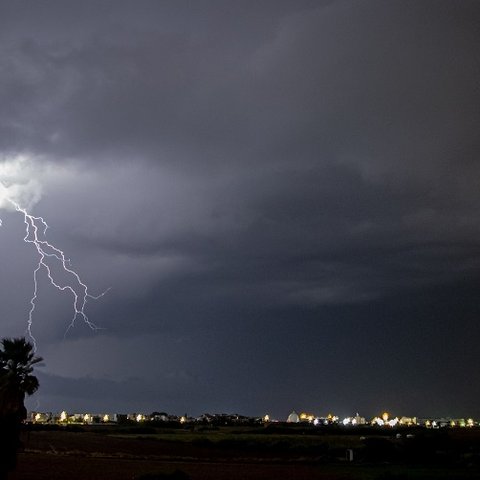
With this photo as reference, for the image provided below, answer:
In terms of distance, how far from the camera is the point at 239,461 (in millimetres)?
62156

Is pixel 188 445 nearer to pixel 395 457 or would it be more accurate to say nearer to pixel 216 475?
pixel 395 457

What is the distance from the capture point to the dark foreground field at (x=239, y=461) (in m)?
46.7

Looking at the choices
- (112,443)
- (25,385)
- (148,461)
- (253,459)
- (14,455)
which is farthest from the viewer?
(112,443)

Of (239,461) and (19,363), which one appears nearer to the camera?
(19,363)

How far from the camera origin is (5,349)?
106 ft

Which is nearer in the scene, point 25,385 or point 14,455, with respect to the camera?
point 14,455

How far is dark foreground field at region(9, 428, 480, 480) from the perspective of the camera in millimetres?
46688

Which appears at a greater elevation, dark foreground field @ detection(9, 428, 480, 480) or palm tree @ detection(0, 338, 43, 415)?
palm tree @ detection(0, 338, 43, 415)

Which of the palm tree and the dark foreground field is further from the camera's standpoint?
the dark foreground field

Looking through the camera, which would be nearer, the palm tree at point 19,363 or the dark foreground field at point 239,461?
the palm tree at point 19,363

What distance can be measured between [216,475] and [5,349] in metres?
20.4

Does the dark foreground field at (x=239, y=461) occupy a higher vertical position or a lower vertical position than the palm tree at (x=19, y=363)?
lower

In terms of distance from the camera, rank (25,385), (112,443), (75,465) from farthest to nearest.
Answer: (112,443)
(75,465)
(25,385)

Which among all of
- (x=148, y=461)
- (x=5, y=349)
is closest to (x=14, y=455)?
(x=5, y=349)
